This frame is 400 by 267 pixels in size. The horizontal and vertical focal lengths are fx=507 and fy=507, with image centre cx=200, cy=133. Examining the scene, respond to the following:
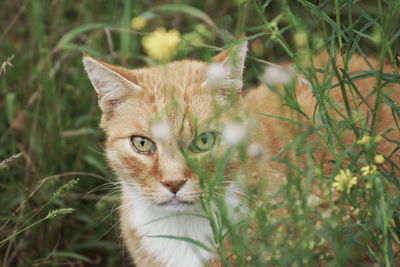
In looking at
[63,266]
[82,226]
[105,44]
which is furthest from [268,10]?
[63,266]

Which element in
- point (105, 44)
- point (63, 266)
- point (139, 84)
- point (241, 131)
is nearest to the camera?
point (241, 131)

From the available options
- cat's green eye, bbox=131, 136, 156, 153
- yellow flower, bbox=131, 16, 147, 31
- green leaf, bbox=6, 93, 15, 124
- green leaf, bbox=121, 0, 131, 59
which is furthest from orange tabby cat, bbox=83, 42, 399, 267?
green leaf, bbox=6, 93, 15, 124

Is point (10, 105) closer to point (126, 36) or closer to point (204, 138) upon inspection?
point (126, 36)

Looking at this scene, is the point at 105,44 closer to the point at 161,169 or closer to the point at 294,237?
the point at 161,169

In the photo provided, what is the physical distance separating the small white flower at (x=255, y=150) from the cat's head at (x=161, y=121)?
0.34ft

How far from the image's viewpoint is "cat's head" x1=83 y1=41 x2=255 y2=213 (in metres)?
2.00

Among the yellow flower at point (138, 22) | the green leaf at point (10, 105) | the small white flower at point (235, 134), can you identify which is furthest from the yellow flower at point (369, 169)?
the green leaf at point (10, 105)

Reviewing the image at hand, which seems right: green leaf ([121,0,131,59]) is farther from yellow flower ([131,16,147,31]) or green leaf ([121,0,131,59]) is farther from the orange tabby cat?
the orange tabby cat

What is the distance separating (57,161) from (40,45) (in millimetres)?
697

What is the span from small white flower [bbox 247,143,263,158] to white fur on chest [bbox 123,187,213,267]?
36 centimetres

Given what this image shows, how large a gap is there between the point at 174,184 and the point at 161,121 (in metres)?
0.26

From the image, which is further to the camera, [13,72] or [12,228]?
[13,72]

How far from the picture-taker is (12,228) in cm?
255

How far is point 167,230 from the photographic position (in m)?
2.27
